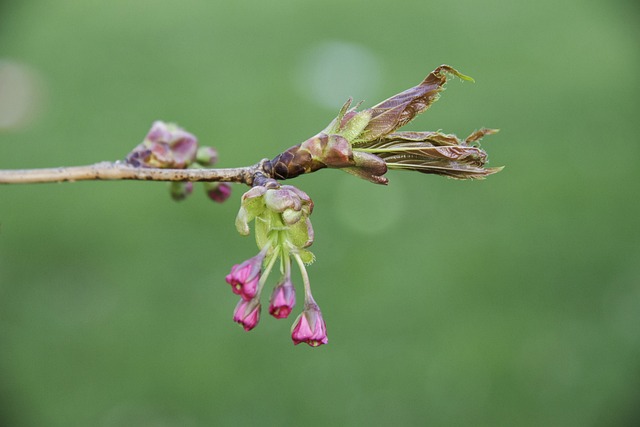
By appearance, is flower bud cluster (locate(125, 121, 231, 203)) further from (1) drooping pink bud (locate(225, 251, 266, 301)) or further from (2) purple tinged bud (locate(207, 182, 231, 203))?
Result: (1) drooping pink bud (locate(225, 251, 266, 301))

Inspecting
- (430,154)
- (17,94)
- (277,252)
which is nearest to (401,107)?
(430,154)

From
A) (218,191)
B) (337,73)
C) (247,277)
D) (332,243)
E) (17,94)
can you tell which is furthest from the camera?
(337,73)

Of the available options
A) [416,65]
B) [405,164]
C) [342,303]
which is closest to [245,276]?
[405,164]

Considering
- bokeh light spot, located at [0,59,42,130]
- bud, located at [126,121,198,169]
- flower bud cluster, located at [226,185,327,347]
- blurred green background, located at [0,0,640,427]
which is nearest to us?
flower bud cluster, located at [226,185,327,347]

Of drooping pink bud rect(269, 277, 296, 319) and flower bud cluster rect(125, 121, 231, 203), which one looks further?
flower bud cluster rect(125, 121, 231, 203)

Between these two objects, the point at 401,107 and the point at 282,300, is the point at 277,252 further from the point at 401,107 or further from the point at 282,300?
the point at 401,107

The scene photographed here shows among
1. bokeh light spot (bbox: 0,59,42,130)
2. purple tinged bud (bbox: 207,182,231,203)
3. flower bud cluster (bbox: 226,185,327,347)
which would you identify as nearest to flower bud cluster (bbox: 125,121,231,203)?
purple tinged bud (bbox: 207,182,231,203)

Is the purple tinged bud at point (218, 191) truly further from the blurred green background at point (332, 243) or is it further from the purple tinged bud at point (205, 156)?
the blurred green background at point (332, 243)

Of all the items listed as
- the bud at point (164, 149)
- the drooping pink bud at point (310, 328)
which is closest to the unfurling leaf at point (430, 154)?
the drooping pink bud at point (310, 328)
